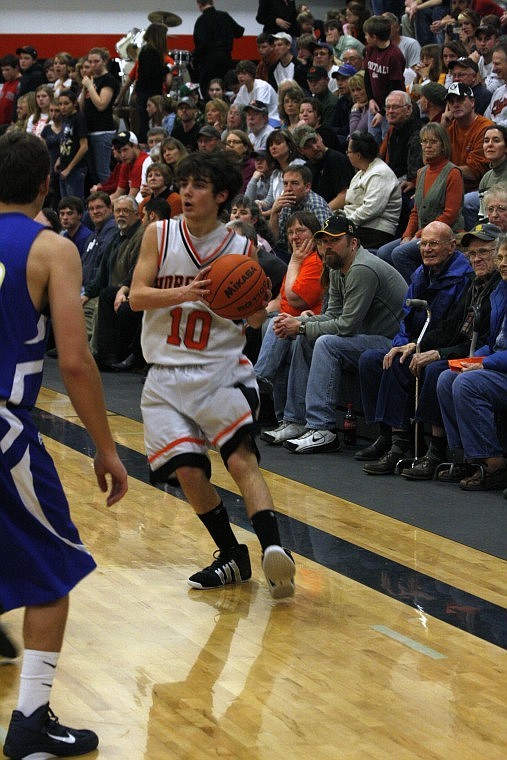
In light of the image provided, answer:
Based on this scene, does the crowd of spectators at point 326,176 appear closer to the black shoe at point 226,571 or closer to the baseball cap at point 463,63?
the baseball cap at point 463,63

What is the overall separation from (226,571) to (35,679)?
1.70m

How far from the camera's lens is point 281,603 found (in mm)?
4570

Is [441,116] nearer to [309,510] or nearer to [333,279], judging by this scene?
[333,279]

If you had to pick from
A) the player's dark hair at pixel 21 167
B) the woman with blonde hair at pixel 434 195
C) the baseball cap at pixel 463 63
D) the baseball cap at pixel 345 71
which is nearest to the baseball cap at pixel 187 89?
the baseball cap at pixel 345 71

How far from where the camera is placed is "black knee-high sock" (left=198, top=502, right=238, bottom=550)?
4801 millimetres

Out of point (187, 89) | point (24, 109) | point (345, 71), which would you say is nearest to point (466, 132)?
point (345, 71)

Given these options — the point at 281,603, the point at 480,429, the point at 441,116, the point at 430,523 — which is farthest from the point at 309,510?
the point at 441,116

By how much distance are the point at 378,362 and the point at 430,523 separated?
4.88 ft

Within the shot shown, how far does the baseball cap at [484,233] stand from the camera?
6.58m

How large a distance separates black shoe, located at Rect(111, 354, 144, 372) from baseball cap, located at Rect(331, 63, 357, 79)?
3.95m

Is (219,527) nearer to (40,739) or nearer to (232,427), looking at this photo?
(232,427)

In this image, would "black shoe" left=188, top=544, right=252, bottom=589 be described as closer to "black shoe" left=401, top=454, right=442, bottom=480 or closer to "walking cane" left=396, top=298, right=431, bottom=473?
"black shoe" left=401, top=454, right=442, bottom=480

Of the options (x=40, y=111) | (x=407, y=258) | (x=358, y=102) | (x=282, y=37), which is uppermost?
(x=282, y=37)

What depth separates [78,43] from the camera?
20.6 meters
